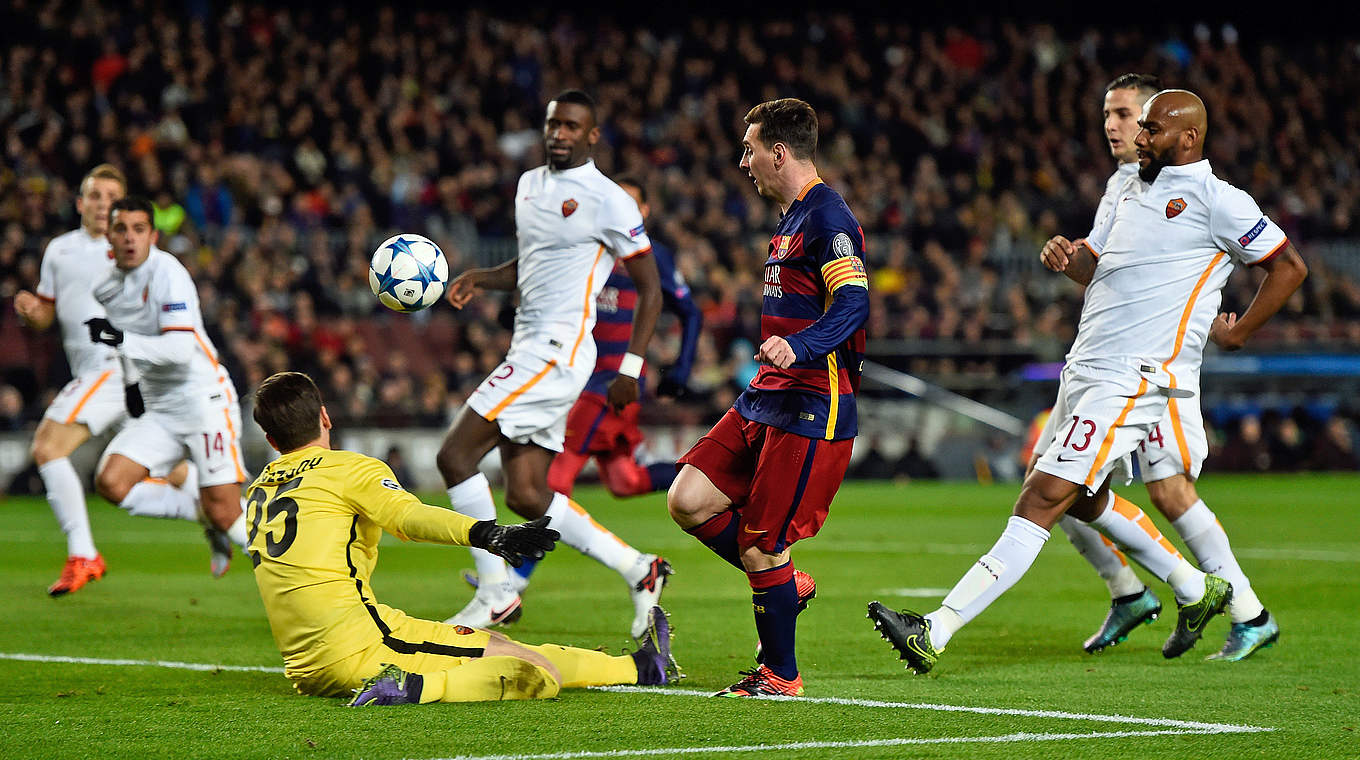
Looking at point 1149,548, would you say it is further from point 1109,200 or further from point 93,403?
point 93,403

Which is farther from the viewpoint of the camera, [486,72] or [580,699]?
[486,72]

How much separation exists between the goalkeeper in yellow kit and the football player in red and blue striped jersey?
2.87 feet

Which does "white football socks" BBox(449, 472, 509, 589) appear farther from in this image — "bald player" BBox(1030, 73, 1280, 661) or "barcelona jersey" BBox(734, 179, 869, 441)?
"bald player" BBox(1030, 73, 1280, 661)

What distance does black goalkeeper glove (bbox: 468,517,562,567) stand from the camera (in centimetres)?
492

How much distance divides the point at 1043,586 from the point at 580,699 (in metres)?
5.06

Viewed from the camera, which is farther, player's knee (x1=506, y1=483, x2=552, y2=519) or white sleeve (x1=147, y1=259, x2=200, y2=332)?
white sleeve (x1=147, y1=259, x2=200, y2=332)

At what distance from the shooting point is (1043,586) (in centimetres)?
993

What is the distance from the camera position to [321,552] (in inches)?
213

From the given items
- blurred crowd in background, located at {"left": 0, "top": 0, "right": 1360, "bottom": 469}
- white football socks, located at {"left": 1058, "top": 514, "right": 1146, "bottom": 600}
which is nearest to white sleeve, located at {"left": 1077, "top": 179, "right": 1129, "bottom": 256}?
white football socks, located at {"left": 1058, "top": 514, "right": 1146, "bottom": 600}

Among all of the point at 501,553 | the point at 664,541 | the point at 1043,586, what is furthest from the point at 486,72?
the point at 501,553

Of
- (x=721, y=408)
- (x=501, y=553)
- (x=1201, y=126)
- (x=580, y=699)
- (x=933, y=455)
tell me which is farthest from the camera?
(x=933, y=455)

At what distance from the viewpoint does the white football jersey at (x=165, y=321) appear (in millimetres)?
8844

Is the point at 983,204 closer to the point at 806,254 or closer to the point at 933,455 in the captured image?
the point at 933,455

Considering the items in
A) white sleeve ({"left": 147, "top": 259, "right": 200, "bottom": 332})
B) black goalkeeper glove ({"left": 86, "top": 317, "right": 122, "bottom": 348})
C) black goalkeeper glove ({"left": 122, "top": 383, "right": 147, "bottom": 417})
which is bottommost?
black goalkeeper glove ({"left": 122, "top": 383, "right": 147, "bottom": 417})
